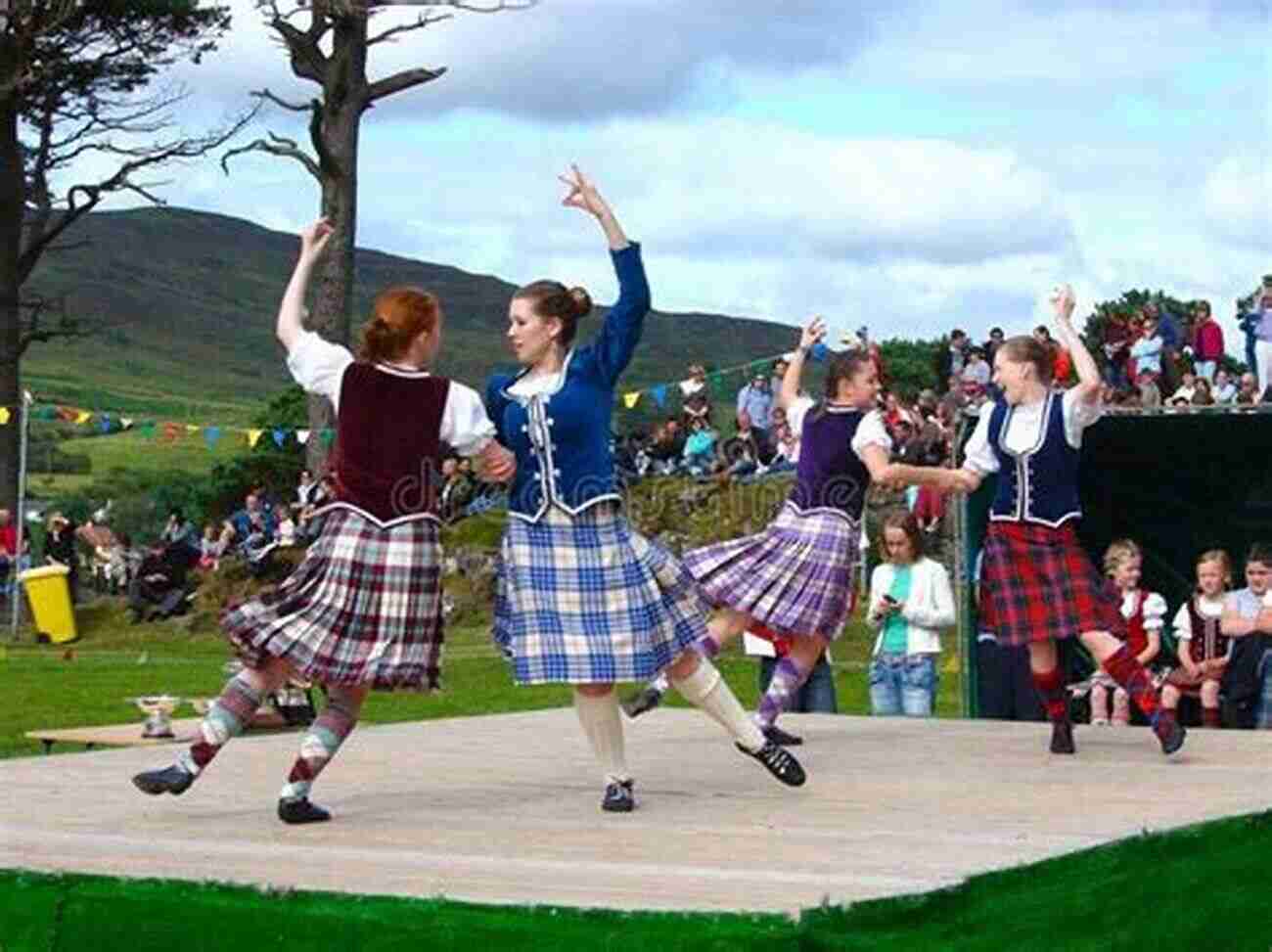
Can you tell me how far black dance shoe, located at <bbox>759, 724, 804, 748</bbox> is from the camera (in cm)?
938

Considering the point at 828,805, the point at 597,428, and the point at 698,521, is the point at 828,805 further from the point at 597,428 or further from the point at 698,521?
the point at 698,521

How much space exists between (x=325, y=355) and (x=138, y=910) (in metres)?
1.97

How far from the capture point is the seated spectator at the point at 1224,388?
2120cm

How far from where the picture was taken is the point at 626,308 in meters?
7.32

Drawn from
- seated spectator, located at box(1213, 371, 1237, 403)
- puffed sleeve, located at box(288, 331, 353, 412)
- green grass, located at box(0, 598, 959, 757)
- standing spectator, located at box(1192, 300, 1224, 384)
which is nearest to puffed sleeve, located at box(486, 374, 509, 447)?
puffed sleeve, located at box(288, 331, 353, 412)

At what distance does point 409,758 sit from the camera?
8.99 m

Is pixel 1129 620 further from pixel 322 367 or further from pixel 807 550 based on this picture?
pixel 322 367

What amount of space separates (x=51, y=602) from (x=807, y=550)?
17.1m

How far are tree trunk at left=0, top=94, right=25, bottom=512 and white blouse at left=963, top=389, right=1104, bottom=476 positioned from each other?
23164 mm

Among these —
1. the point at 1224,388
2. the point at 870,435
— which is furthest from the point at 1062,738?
the point at 1224,388

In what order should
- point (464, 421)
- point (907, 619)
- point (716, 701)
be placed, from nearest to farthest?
point (464, 421)
point (716, 701)
point (907, 619)

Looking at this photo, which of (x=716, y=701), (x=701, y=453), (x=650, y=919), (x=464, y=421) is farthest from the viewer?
(x=701, y=453)

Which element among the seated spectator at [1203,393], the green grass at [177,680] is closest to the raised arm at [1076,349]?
Result: the green grass at [177,680]

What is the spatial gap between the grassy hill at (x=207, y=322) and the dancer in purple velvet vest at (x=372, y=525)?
28636mm
